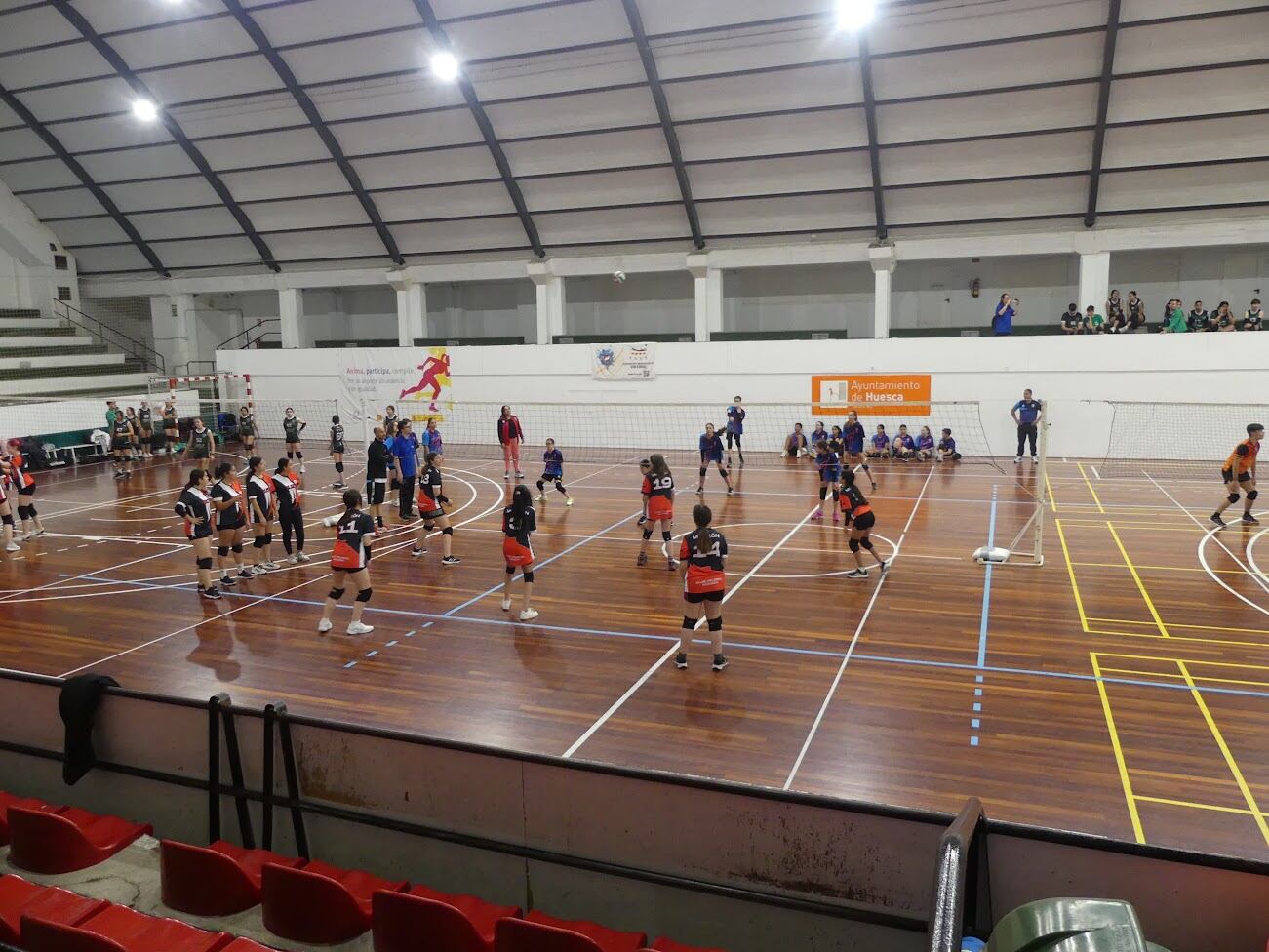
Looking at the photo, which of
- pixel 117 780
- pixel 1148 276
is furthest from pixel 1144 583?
pixel 1148 276

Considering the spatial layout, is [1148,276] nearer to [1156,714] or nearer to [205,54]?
[1156,714]

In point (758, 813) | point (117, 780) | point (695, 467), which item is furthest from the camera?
point (695, 467)

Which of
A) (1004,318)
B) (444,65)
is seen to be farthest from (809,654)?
(1004,318)

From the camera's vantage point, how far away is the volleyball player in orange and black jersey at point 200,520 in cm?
1158

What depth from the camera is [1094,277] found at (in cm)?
2509

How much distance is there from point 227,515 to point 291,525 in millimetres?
1707

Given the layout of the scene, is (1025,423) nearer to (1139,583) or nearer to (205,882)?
(1139,583)

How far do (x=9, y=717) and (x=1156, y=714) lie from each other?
28.0 feet

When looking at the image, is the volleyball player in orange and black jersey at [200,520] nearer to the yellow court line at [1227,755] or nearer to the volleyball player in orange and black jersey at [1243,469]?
the yellow court line at [1227,755]

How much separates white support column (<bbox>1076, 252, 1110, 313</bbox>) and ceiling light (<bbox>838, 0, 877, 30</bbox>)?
32.1 feet

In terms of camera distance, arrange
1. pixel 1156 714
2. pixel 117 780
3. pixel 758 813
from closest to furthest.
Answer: pixel 758 813 < pixel 117 780 < pixel 1156 714

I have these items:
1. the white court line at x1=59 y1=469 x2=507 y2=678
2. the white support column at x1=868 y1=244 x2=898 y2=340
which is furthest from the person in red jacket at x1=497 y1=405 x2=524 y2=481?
the white support column at x1=868 y1=244 x2=898 y2=340

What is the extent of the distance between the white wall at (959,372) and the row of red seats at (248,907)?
21.0 m

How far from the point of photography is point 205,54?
24.8 metres
